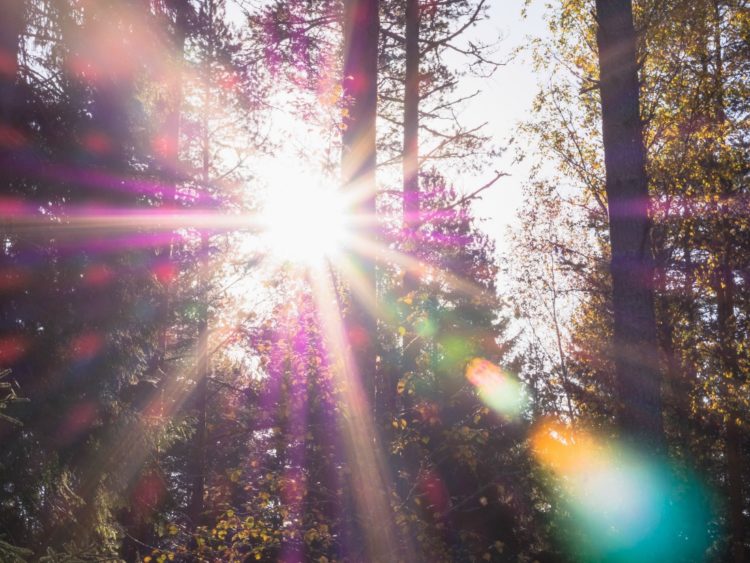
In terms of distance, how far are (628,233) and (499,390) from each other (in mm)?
13701

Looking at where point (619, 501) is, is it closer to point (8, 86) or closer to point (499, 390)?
point (8, 86)

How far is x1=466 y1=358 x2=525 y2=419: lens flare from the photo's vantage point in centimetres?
1626

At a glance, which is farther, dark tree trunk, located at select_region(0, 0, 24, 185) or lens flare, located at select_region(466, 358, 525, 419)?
lens flare, located at select_region(466, 358, 525, 419)

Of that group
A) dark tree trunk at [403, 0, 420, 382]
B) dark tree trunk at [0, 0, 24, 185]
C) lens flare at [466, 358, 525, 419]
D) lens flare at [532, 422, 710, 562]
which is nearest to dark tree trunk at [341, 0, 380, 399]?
lens flare at [532, 422, 710, 562]

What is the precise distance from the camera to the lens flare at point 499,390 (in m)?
16.3

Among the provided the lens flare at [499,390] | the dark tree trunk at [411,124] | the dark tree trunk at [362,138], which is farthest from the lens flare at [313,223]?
the lens flare at [499,390]

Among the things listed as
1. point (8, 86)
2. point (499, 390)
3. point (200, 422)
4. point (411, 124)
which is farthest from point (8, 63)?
point (499, 390)

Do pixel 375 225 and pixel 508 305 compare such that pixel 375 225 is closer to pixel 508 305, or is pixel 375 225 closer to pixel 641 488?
pixel 641 488

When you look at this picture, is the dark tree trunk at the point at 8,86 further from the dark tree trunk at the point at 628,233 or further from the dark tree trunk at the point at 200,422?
the dark tree trunk at the point at 628,233

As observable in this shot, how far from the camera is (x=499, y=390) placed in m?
18.8

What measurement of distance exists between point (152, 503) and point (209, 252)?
4396mm

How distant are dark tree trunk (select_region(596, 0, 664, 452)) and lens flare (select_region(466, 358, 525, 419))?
30.8 feet

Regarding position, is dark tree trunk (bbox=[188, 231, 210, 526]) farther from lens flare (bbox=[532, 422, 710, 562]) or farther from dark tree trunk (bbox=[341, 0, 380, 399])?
lens flare (bbox=[532, 422, 710, 562])

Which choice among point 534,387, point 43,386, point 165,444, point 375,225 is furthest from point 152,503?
point 534,387
